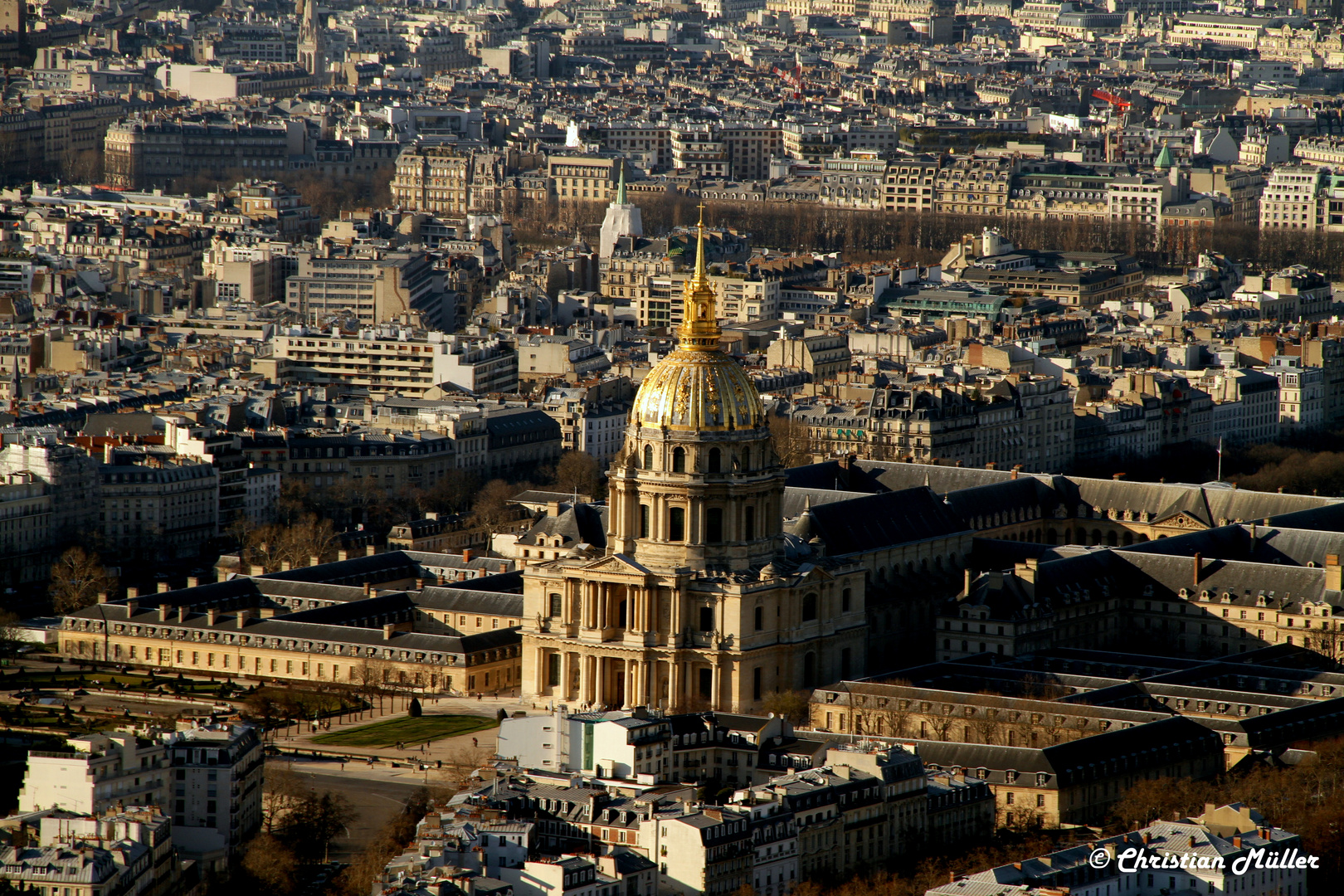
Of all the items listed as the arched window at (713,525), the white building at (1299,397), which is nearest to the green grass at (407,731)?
the arched window at (713,525)

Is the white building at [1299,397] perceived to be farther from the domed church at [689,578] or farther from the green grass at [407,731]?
the green grass at [407,731]

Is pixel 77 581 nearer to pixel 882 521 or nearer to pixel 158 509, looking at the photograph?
pixel 158 509

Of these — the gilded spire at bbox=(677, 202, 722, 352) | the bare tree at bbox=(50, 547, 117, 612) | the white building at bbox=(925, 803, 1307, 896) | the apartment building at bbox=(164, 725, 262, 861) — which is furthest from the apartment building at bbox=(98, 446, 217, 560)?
the white building at bbox=(925, 803, 1307, 896)

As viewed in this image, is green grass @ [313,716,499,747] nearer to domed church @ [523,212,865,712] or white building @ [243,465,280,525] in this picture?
domed church @ [523,212,865,712]

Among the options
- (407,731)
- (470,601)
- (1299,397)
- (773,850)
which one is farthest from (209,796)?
(1299,397)

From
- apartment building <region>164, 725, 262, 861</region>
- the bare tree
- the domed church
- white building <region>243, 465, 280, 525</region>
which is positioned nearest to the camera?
apartment building <region>164, 725, 262, 861</region>

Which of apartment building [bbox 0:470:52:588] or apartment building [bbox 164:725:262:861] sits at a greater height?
apartment building [bbox 164:725:262:861]
